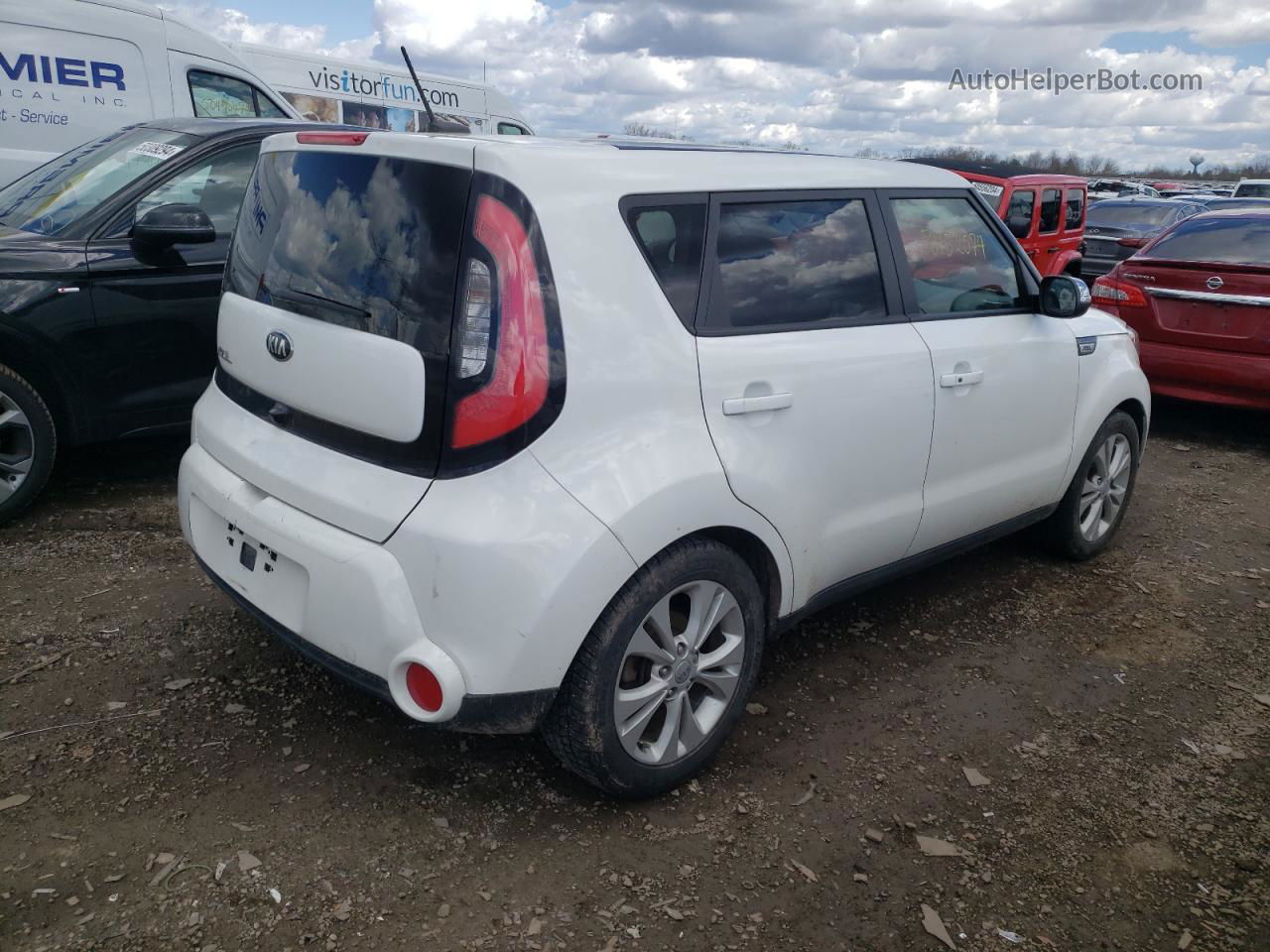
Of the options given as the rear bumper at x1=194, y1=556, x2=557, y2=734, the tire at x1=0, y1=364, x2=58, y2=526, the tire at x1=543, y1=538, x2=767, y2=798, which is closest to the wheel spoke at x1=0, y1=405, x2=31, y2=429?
the tire at x1=0, y1=364, x2=58, y2=526

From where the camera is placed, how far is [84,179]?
195 inches

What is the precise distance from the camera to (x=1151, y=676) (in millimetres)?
3752

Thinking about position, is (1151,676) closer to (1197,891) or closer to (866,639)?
(866,639)

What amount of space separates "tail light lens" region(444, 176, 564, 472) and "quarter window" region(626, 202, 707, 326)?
1.19 feet

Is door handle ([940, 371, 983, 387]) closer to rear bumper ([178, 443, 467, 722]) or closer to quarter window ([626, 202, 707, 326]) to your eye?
quarter window ([626, 202, 707, 326])

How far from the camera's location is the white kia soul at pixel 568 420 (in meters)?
2.33

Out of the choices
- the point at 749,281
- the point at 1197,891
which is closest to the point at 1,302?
the point at 749,281

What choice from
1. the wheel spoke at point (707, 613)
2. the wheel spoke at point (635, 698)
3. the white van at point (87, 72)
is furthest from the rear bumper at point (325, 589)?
the white van at point (87, 72)

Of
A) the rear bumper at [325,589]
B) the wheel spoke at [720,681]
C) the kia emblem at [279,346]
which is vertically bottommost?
the wheel spoke at [720,681]

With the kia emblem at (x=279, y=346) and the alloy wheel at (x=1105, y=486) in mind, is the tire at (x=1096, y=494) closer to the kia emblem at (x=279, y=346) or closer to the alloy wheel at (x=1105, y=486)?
the alloy wheel at (x=1105, y=486)

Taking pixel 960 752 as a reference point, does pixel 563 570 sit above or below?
above

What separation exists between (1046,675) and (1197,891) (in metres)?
1.16

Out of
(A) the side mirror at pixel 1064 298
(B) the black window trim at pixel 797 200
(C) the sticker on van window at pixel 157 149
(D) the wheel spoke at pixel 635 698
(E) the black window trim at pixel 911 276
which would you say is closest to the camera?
(D) the wheel spoke at pixel 635 698

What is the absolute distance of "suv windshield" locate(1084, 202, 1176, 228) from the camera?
47.9 ft
